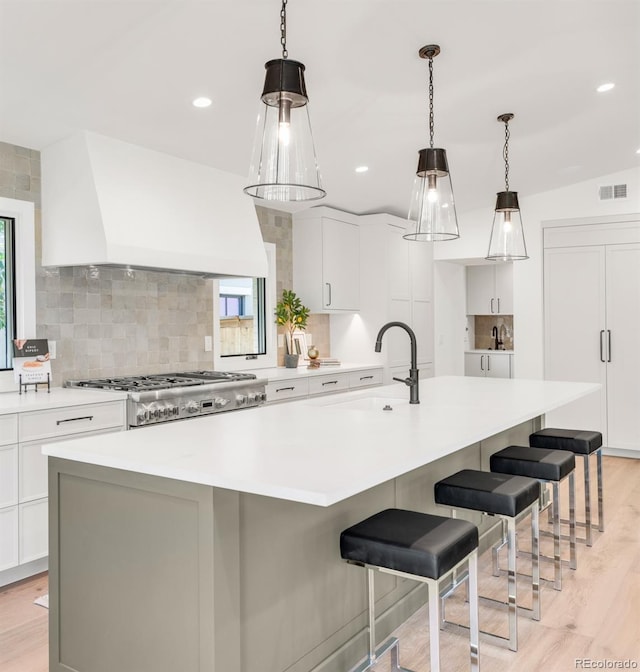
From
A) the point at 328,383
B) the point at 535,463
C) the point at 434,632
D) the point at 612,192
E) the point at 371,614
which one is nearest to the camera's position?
the point at 434,632

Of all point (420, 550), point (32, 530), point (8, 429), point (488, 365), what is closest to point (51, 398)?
point (8, 429)

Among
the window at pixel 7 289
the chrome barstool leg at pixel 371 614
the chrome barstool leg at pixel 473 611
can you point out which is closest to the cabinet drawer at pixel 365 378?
the window at pixel 7 289

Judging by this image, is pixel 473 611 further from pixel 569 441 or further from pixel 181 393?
pixel 181 393

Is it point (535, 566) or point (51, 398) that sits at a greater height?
point (51, 398)

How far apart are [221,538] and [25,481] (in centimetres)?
185

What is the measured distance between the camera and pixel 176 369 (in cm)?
461

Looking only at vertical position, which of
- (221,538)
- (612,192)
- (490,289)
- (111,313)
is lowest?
(221,538)

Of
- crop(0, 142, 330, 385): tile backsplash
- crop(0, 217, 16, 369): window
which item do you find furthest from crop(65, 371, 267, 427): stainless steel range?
crop(0, 217, 16, 369): window

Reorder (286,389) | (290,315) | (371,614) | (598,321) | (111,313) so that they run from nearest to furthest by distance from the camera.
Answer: (371,614) → (111,313) → (286,389) → (290,315) → (598,321)

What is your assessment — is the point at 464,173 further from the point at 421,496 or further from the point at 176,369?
the point at 421,496

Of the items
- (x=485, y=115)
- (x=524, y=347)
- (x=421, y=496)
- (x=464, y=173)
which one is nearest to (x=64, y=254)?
(x=421, y=496)

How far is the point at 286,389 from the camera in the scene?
4863mm

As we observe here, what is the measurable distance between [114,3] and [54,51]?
18.0 inches

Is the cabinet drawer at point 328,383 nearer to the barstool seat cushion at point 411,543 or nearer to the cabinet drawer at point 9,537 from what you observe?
the cabinet drawer at point 9,537
